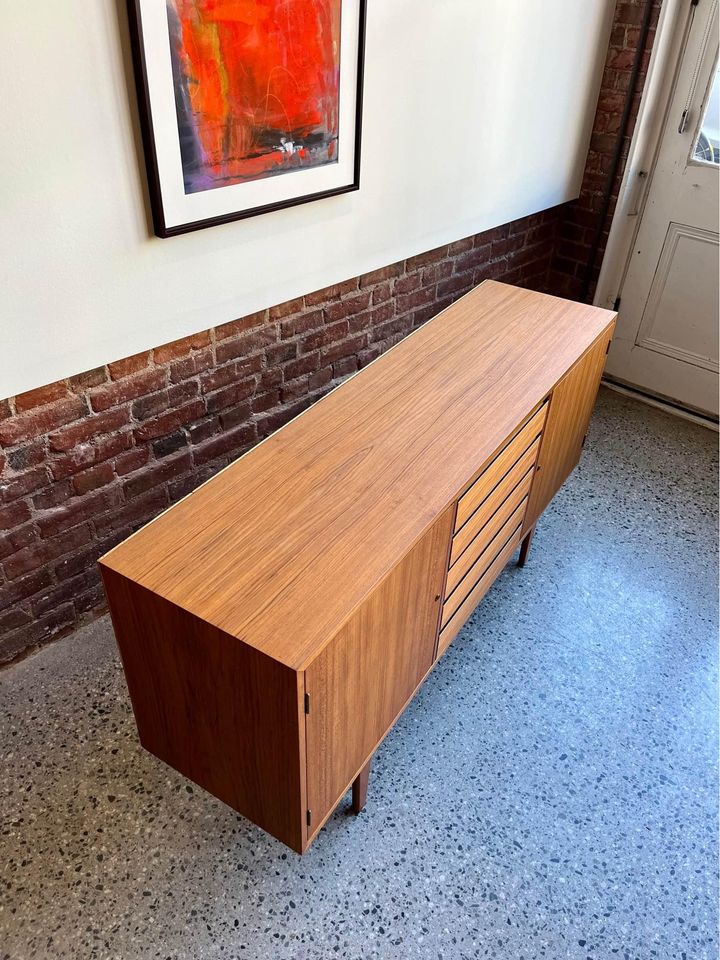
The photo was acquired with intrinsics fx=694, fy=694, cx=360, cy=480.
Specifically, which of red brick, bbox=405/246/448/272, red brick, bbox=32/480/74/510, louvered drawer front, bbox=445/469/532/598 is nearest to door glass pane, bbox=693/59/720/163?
red brick, bbox=405/246/448/272

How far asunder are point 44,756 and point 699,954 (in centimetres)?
152

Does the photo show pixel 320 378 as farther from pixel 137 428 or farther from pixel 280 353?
pixel 137 428

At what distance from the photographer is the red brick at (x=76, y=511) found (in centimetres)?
175

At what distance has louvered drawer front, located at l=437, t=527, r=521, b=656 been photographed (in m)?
1.71

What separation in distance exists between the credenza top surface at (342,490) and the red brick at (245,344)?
363 millimetres

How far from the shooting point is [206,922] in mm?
1422

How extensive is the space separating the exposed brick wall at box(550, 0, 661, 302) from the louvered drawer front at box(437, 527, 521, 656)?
1690 mm

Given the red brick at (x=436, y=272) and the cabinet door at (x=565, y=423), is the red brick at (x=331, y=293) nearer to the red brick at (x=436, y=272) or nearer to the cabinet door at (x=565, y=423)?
A: the red brick at (x=436, y=272)

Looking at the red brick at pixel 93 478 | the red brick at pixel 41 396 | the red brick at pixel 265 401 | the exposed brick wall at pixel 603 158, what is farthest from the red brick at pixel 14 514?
the exposed brick wall at pixel 603 158

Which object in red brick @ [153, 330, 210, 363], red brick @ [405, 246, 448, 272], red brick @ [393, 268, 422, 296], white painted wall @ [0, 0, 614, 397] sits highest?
white painted wall @ [0, 0, 614, 397]

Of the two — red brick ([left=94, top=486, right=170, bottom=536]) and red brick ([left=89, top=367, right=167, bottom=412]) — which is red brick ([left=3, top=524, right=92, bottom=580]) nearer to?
red brick ([left=94, top=486, right=170, bottom=536])

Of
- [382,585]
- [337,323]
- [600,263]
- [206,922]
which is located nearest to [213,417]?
[337,323]

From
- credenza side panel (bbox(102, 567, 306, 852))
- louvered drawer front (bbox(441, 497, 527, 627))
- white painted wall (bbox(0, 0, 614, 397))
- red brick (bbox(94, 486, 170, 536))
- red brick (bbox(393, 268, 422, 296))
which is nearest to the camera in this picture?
credenza side panel (bbox(102, 567, 306, 852))

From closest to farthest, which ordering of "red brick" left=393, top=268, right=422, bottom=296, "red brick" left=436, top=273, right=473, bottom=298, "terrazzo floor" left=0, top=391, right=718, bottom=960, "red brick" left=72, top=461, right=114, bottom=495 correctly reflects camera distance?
1. "terrazzo floor" left=0, top=391, right=718, bottom=960
2. "red brick" left=72, top=461, right=114, bottom=495
3. "red brick" left=393, top=268, right=422, bottom=296
4. "red brick" left=436, top=273, right=473, bottom=298
